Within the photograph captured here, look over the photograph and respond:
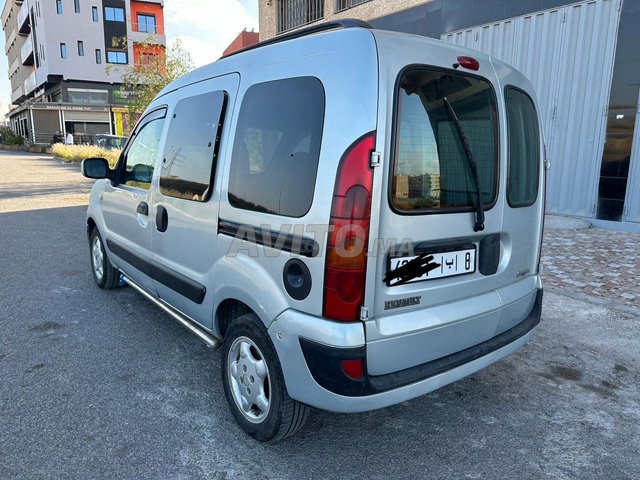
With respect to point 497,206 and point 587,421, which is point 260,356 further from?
point 587,421

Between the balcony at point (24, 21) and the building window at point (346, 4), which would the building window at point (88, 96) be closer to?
the balcony at point (24, 21)

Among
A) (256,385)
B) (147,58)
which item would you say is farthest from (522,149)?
A: (147,58)

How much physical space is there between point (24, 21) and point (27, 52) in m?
3.17

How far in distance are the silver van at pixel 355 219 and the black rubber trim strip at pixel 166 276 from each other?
0.11 feet

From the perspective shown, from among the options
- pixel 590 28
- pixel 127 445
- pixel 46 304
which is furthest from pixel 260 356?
pixel 590 28

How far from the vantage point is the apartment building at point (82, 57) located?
140 feet

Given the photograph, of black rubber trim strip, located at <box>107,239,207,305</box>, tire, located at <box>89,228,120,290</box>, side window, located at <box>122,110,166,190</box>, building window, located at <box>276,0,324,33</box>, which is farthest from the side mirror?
building window, located at <box>276,0,324,33</box>

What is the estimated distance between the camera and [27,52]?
51.5 metres

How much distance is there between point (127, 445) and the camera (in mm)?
2449

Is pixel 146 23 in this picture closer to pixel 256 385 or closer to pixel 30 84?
pixel 30 84

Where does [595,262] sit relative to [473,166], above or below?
below

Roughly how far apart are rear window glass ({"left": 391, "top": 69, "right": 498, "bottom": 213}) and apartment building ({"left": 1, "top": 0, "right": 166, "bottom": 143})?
4552 centimetres

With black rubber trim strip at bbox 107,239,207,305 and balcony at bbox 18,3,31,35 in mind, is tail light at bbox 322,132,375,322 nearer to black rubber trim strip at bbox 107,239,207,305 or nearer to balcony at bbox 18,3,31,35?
black rubber trim strip at bbox 107,239,207,305

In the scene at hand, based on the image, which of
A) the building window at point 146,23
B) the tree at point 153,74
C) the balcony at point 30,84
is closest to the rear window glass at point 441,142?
the tree at point 153,74
